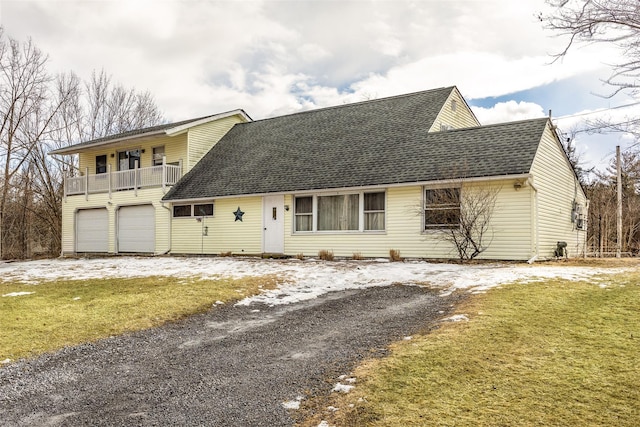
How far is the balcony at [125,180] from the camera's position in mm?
22297

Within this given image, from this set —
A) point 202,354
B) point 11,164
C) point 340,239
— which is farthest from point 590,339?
point 11,164

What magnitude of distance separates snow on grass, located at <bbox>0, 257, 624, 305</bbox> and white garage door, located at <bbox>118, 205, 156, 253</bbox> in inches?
234

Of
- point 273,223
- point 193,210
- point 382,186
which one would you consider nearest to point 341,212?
point 382,186

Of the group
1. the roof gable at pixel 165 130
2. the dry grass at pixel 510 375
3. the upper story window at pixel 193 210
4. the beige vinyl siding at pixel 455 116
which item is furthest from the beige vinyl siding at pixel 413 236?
the roof gable at pixel 165 130

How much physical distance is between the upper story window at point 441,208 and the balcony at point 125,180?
12.5 meters

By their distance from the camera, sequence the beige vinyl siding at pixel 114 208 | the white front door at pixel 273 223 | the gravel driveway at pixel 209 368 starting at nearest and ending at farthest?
the gravel driveway at pixel 209 368
the white front door at pixel 273 223
the beige vinyl siding at pixel 114 208

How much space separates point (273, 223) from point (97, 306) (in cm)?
981

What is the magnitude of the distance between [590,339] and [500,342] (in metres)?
1.09

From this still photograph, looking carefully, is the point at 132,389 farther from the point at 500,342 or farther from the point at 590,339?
the point at 590,339

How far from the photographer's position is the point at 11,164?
30125 millimetres

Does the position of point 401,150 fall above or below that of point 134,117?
below

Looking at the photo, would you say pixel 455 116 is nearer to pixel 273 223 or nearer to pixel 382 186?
pixel 382 186

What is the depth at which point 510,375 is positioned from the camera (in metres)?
4.62

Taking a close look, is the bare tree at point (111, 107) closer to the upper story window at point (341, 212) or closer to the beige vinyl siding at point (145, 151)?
the beige vinyl siding at point (145, 151)
